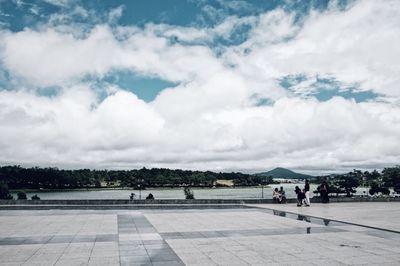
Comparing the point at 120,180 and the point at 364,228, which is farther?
the point at 120,180

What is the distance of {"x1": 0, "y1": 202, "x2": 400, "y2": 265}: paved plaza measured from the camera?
9.53m

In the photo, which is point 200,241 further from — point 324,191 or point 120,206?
point 324,191

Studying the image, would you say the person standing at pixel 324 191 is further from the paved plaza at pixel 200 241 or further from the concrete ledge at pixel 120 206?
the paved plaza at pixel 200 241

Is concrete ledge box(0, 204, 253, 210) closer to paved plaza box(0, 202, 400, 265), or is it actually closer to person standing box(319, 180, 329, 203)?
paved plaza box(0, 202, 400, 265)

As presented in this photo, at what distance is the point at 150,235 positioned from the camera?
43.3ft

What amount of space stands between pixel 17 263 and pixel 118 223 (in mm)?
7447

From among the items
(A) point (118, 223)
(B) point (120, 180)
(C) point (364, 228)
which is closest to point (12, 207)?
(A) point (118, 223)

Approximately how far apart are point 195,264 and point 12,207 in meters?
19.1

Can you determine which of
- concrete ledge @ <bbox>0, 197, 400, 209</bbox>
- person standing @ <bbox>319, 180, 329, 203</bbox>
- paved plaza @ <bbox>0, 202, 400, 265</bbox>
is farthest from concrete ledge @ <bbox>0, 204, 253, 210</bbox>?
person standing @ <bbox>319, 180, 329, 203</bbox>

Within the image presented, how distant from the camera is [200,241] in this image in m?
12.0

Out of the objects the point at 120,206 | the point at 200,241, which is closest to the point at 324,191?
the point at 120,206

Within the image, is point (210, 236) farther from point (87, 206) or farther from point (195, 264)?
point (87, 206)

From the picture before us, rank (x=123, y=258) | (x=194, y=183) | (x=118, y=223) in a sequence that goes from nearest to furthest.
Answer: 1. (x=123, y=258)
2. (x=118, y=223)
3. (x=194, y=183)

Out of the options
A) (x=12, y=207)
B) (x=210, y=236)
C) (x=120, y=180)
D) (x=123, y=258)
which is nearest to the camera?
(x=123, y=258)
